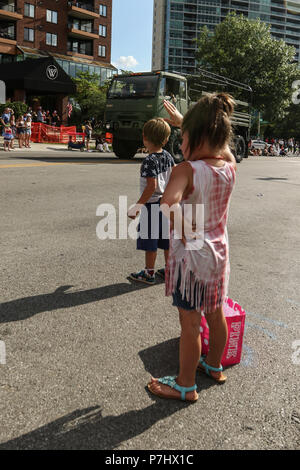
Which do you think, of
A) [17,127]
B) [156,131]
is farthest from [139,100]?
[156,131]

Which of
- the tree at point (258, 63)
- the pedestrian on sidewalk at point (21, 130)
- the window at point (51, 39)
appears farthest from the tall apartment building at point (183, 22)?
the pedestrian on sidewalk at point (21, 130)

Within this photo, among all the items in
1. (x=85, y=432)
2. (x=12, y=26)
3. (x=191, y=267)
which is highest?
(x=12, y=26)

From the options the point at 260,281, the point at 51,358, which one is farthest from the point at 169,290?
the point at 260,281

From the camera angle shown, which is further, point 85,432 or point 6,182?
point 6,182

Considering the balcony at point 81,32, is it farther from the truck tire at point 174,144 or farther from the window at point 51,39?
the truck tire at point 174,144

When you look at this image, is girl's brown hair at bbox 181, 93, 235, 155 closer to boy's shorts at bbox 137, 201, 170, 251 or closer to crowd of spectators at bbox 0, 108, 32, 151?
boy's shorts at bbox 137, 201, 170, 251

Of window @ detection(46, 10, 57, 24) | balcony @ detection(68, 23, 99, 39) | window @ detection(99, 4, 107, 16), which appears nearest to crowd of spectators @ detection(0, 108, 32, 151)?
window @ detection(46, 10, 57, 24)

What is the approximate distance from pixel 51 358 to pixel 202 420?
997mm

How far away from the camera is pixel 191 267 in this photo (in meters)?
2.19

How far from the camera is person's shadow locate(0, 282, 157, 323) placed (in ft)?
10.7

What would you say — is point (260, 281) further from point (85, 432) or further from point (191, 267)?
point (85, 432)

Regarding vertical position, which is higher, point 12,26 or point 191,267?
point 12,26

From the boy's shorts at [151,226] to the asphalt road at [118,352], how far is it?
0.41 meters

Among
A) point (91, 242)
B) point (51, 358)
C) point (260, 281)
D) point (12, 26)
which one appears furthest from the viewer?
point (12, 26)
